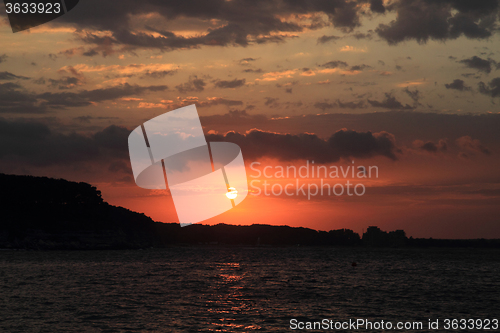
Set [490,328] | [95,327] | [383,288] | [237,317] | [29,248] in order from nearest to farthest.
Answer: [95,327], [490,328], [237,317], [383,288], [29,248]

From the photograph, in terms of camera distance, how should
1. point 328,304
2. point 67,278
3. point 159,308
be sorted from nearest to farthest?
point 159,308 < point 328,304 < point 67,278

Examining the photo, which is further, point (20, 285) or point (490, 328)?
point (20, 285)

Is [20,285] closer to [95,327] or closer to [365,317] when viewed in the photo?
[95,327]

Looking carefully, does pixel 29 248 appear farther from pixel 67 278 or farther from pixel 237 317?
pixel 237 317

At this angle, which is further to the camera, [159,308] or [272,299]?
[272,299]

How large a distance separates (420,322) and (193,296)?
917 inches

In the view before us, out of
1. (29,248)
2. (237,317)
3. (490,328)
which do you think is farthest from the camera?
(29,248)

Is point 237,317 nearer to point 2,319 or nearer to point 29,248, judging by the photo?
point 2,319

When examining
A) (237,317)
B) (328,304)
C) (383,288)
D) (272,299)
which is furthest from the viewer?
(383,288)

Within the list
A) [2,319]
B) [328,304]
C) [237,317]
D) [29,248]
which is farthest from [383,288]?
[29,248]

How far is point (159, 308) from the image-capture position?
38625 millimetres

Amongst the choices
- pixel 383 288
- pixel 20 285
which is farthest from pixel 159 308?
pixel 383 288

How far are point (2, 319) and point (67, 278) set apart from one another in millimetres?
34203

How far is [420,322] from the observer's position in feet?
113
